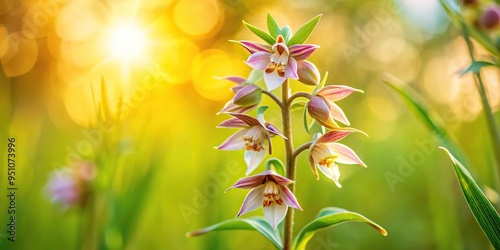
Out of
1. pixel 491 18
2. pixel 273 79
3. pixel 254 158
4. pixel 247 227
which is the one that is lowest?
pixel 247 227

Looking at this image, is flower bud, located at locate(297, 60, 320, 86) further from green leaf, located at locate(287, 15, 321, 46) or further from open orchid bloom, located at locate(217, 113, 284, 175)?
open orchid bloom, located at locate(217, 113, 284, 175)

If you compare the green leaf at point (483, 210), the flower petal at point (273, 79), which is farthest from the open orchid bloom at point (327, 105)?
the green leaf at point (483, 210)

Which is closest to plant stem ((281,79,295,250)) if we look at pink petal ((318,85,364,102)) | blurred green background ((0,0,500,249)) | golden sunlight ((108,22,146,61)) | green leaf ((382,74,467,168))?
pink petal ((318,85,364,102))

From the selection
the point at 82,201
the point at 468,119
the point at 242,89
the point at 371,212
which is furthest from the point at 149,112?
the point at 468,119

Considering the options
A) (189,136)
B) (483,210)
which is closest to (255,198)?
(483,210)

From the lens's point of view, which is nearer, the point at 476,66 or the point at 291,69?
the point at 291,69

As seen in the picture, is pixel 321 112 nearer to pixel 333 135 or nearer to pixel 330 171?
pixel 333 135

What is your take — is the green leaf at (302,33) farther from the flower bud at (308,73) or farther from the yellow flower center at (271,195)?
the yellow flower center at (271,195)
